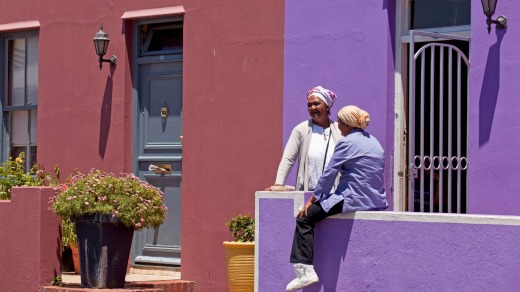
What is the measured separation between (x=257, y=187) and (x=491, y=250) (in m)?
3.64

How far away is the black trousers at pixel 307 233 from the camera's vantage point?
31.4 ft

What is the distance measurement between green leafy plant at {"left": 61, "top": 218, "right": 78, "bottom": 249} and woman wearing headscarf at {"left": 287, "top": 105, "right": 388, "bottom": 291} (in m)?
3.14

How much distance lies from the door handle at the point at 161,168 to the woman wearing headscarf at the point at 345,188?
3598mm

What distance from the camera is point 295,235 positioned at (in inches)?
383

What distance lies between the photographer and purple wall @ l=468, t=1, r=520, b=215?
1026 centimetres

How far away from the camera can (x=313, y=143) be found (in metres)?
10.5

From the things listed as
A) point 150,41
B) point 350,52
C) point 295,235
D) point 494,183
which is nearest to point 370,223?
point 295,235

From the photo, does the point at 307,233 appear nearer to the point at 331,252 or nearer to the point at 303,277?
the point at 331,252

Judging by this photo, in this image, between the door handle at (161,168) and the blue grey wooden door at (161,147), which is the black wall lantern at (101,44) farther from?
the door handle at (161,168)

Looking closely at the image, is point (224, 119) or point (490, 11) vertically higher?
point (490, 11)

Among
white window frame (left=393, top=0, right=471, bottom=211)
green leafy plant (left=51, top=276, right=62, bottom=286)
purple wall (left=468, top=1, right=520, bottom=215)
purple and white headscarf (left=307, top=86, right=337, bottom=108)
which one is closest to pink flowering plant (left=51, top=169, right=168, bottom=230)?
green leafy plant (left=51, top=276, right=62, bottom=286)

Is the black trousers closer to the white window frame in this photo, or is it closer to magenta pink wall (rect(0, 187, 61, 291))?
the white window frame

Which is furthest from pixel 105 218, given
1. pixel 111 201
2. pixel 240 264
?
pixel 240 264

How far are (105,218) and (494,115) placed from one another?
3.57 metres
